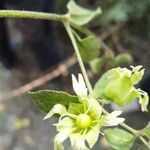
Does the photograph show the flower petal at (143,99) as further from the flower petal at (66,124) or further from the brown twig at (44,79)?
the brown twig at (44,79)

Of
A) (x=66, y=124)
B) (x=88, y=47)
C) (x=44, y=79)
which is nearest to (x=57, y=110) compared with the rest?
(x=66, y=124)

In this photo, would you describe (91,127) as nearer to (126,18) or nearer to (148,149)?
(148,149)

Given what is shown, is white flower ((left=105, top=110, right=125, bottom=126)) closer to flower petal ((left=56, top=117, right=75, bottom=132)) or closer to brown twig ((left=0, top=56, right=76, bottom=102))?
flower petal ((left=56, top=117, right=75, bottom=132))

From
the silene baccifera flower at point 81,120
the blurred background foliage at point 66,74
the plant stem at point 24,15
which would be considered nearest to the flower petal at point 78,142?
the silene baccifera flower at point 81,120

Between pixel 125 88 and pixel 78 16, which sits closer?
pixel 125 88

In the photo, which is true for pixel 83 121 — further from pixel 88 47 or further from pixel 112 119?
pixel 88 47

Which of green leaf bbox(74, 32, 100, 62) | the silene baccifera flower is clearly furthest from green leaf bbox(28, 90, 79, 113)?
green leaf bbox(74, 32, 100, 62)
